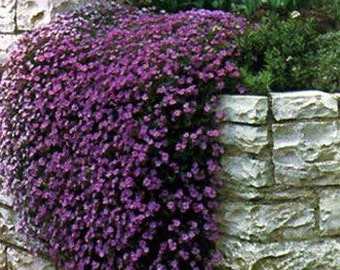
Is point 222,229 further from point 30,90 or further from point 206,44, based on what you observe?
point 30,90

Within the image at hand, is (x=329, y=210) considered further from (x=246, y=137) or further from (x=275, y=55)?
(x=275, y=55)

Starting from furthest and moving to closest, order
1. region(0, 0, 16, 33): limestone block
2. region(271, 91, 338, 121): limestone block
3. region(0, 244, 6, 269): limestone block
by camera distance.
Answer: region(0, 0, 16, 33): limestone block, region(0, 244, 6, 269): limestone block, region(271, 91, 338, 121): limestone block

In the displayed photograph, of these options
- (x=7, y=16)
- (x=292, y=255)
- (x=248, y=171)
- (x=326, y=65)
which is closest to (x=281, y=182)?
(x=248, y=171)

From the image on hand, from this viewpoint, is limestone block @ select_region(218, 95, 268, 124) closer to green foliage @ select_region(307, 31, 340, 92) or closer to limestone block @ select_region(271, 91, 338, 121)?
limestone block @ select_region(271, 91, 338, 121)

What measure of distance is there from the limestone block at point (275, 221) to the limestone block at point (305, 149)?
11cm

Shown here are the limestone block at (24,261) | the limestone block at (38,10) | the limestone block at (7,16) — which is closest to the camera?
the limestone block at (24,261)

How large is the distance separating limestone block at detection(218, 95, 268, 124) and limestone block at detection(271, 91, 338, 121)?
43 millimetres

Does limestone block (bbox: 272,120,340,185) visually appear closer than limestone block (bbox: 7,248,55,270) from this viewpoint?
Yes

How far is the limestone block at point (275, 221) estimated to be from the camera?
2420 millimetres

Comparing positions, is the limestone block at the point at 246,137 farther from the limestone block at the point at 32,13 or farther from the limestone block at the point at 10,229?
the limestone block at the point at 32,13

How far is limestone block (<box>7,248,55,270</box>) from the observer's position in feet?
9.77

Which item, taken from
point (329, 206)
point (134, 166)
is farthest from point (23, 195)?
point (329, 206)

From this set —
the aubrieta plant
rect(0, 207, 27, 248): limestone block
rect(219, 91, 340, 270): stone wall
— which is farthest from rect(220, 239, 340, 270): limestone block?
rect(0, 207, 27, 248): limestone block

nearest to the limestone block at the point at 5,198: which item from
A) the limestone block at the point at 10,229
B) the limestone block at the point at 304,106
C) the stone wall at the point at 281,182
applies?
the limestone block at the point at 10,229
